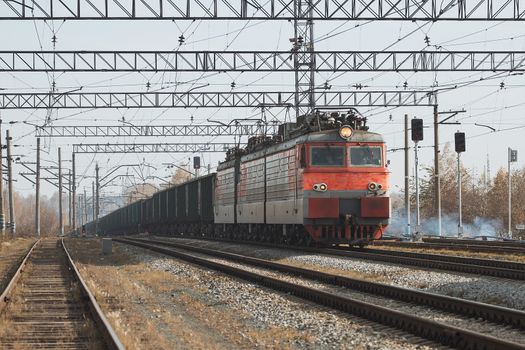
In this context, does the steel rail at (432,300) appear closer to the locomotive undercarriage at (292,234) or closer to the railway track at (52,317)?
the railway track at (52,317)

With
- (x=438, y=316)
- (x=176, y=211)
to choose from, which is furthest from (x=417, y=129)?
(x=438, y=316)

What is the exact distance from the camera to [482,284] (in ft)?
49.4

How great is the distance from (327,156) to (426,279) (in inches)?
343

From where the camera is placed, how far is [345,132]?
80.9 ft

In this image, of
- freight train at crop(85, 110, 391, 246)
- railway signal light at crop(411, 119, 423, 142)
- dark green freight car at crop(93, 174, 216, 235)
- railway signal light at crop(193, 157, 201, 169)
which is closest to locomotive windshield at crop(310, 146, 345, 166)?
freight train at crop(85, 110, 391, 246)

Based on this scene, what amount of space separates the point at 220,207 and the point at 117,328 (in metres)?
27.8

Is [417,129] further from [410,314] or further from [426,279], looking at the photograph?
[410,314]

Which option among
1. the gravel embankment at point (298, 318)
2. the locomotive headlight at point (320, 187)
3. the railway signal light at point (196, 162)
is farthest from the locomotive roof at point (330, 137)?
the railway signal light at point (196, 162)

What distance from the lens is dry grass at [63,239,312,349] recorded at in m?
9.77

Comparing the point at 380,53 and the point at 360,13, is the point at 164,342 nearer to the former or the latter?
the point at 360,13

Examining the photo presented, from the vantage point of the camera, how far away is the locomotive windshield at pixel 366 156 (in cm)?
2477

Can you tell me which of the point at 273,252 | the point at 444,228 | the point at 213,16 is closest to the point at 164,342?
the point at 213,16

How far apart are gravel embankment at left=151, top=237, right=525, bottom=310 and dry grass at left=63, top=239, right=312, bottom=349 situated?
3.67 metres

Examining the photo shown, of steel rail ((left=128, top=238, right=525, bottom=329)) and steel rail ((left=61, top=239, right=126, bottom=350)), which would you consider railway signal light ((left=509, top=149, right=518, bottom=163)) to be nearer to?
steel rail ((left=128, top=238, right=525, bottom=329))
